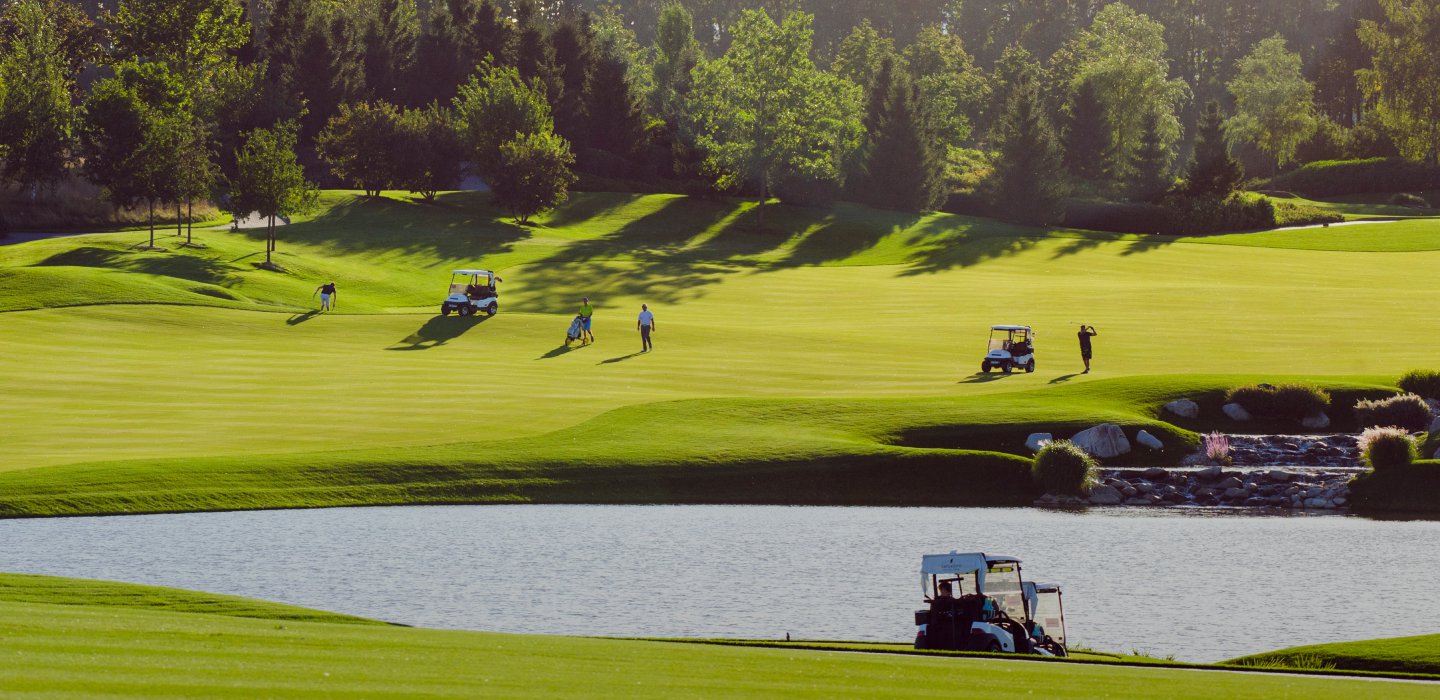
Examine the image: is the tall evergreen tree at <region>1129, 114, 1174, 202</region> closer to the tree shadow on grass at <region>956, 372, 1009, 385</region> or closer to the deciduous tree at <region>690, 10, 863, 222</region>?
the deciduous tree at <region>690, 10, 863, 222</region>

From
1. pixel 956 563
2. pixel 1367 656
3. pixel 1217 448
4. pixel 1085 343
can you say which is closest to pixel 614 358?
pixel 1085 343

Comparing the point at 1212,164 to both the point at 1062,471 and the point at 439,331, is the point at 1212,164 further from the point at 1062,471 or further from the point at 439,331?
the point at 1062,471

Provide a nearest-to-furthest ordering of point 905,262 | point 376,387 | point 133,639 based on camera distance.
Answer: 1. point 133,639
2. point 376,387
3. point 905,262

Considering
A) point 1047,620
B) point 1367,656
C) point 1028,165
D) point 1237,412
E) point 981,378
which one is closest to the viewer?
point 1367,656

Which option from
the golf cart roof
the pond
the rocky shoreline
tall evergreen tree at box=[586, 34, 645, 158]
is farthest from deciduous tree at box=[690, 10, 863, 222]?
the golf cart roof

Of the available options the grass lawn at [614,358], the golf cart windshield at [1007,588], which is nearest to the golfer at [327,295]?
the grass lawn at [614,358]

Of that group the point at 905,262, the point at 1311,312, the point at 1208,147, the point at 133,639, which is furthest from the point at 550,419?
the point at 1208,147

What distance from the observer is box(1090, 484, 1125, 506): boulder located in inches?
1576

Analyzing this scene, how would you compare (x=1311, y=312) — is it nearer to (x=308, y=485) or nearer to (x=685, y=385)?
(x=685, y=385)

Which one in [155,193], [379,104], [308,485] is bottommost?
[308,485]

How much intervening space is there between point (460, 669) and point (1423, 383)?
4107 cm

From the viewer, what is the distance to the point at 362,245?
101m

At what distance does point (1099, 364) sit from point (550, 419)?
24.0 m

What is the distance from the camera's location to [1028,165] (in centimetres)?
12612
